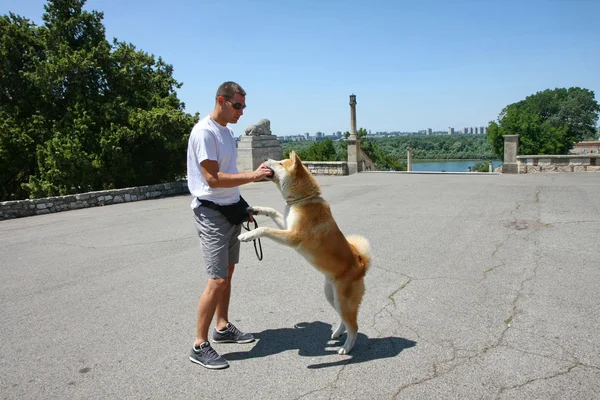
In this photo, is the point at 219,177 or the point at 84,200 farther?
the point at 84,200

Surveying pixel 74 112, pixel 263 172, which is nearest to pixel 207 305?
pixel 263 172

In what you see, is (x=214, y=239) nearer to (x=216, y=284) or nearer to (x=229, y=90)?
(x=216, y=284)

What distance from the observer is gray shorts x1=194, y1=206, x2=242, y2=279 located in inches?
131

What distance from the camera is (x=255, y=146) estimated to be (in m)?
18.3

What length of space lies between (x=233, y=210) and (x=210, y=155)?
1.64ft

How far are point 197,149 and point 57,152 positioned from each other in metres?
12.5

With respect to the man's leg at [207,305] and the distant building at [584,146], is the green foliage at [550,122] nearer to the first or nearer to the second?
the distant building at [584,146]

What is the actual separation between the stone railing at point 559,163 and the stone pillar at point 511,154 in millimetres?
156

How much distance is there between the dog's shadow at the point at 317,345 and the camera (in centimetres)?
344

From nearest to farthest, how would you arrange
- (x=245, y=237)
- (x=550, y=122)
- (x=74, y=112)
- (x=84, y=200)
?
(x=245, y=237) < (x=84, y=200) < (x=74, y=112) < (x=550, y=122)

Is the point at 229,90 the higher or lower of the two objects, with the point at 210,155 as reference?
higher

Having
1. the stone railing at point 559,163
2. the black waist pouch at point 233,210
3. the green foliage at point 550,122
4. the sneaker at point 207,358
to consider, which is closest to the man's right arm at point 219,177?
the black waist pouch at point 233,210

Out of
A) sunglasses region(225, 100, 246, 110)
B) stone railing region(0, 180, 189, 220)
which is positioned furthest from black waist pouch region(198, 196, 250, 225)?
stone railing region(0, 180, 189, 220)

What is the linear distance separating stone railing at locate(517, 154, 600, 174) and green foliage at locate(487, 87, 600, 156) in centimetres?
3894
